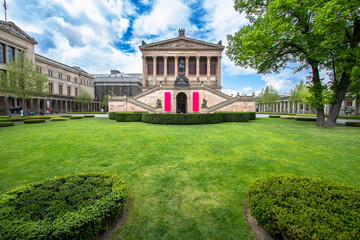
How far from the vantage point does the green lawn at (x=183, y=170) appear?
351cm

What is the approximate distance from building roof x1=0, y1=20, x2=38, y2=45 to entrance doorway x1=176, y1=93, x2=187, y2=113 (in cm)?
4164

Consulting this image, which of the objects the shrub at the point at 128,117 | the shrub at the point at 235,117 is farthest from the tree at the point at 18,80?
the shrub at the point at 235,117

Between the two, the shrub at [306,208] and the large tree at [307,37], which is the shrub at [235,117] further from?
the shrub at [306,208]

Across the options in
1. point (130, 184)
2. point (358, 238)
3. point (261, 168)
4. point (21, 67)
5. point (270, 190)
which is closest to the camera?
point (358, 238)

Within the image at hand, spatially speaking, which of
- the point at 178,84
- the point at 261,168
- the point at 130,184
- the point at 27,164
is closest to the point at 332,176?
the point at 261,168

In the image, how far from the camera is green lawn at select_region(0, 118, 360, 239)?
11.5 ft

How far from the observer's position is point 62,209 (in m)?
2.88

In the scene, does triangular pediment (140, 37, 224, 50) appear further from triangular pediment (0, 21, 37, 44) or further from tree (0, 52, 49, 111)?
tree (0, 52, 49, 111)

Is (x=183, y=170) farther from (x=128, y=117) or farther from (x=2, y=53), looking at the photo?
(x=2, y=53)

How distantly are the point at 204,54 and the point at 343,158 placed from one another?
1949 inches

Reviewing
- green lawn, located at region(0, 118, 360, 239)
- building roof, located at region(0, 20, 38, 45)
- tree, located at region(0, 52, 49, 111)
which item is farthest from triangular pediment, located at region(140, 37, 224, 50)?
green lawn, located at region(0, 118, 360, 239)

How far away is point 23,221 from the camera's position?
8.18 feet

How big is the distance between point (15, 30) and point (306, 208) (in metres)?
60.6

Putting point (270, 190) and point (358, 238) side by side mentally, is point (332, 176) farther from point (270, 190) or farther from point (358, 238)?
point (358, 238)
